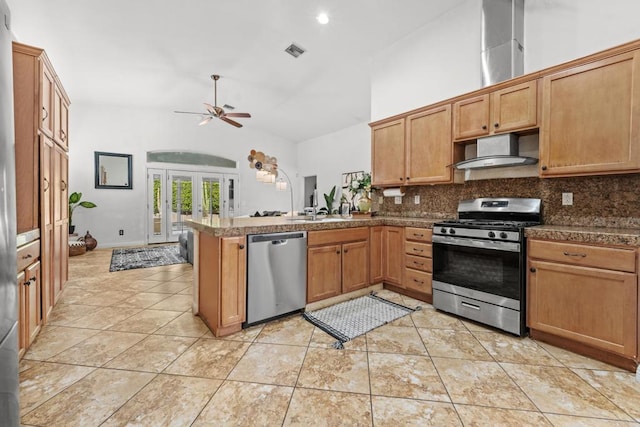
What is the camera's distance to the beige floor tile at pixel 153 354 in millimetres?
1896

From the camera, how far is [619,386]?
1.70 meters

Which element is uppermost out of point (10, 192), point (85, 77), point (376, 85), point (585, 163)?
point (85, 77)

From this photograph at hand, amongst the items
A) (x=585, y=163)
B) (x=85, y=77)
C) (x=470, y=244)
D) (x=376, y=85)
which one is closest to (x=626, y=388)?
(x=470, y=244)

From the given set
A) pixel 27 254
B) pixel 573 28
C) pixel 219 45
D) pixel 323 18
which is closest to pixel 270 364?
pixel 27 254

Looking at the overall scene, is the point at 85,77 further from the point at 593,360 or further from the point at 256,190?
the point at 593,360

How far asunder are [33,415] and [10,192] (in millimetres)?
1277

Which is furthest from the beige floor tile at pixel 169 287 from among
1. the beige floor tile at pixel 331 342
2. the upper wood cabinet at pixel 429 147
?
the upper wood cabinet at pixel 429 147

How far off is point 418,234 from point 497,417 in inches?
70.1

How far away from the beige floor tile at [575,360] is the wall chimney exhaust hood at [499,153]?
1538 millimetres

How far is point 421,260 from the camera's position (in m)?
3.03

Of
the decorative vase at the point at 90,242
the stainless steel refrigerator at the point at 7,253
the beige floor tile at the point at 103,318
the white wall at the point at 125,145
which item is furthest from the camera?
the white wall at the point at 125,145

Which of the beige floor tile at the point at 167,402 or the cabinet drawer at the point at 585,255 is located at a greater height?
the cabinet drawer at the point at 585,255

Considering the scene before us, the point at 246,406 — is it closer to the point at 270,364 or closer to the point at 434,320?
the point at 270,364

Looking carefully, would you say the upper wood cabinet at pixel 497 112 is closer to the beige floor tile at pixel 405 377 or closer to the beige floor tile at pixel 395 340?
the beige floor tile at pixel 395 340
